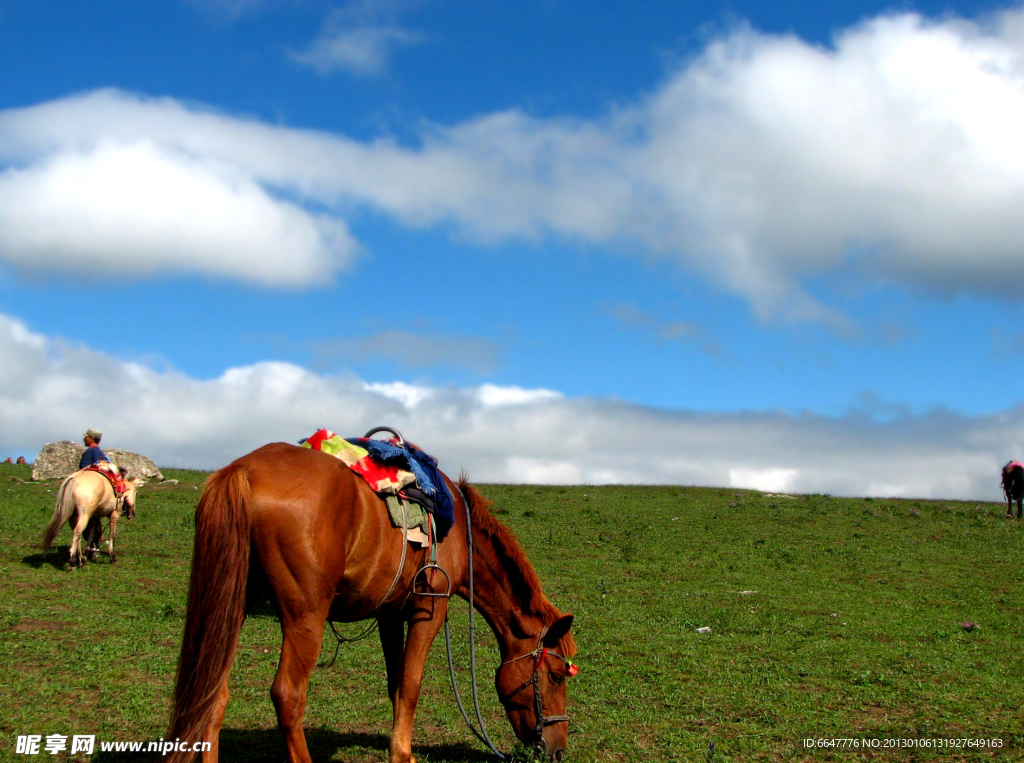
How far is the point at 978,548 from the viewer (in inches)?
816

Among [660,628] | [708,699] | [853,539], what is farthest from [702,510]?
[708,699]

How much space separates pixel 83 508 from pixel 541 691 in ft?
38.8

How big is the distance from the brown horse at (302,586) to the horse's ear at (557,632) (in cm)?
5

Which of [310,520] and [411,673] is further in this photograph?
[411,673]

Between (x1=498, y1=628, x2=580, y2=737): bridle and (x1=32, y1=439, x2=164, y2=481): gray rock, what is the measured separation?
23.9 meters

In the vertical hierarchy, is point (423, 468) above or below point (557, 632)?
above

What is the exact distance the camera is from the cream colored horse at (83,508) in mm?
14758

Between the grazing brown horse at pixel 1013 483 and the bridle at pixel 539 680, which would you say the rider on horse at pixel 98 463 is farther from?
the grazing brown horse at pixel 1013 483

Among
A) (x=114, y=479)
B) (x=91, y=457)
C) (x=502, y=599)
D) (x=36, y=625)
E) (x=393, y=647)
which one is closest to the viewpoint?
(x=393, y=647)

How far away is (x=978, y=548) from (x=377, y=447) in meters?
19.8

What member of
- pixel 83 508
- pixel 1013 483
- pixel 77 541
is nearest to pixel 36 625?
pixel 77 541

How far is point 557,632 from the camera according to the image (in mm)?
7004

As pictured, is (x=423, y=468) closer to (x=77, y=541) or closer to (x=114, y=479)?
(x=77, y=541)

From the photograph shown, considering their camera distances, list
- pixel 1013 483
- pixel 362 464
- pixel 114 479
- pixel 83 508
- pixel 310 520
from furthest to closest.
A: pixel 1013 483 → pixel 114 479 → pixel 83 508 → pixel 362 464 → pixel 310 520
